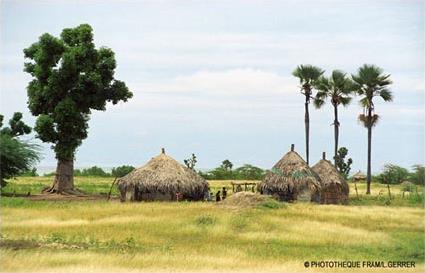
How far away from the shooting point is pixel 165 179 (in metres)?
38.8

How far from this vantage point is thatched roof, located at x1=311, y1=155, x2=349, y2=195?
41.3 m

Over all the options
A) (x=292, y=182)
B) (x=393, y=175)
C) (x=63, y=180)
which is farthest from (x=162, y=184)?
(x=393, y=175)

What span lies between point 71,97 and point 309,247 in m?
26.4

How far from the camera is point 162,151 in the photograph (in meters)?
41.9

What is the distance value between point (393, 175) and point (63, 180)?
46.4 m

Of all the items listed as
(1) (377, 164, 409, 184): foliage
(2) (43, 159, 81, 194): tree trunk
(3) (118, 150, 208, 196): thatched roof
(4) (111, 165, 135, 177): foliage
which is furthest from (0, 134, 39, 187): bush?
(1) (377, 164, 409, 184): foliage

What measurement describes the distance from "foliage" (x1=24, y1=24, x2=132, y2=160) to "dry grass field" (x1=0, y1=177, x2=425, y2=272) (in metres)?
10.1

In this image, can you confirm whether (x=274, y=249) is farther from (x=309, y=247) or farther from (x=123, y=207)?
(x=123, y=207)

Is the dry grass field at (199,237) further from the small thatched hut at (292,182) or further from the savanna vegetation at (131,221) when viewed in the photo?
the small thatched hut at (292,182)

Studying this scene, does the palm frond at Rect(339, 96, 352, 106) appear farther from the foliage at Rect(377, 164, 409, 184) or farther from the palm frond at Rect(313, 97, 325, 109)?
the foliage at Rect(377, 164, 409, 184)

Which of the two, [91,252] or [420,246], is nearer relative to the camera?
[91,252]

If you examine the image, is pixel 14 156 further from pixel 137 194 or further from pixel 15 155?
pixel 137 194

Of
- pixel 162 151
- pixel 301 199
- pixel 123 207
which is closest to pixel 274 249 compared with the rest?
pixel 123 207

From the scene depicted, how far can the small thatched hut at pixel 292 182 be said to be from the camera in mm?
38719
